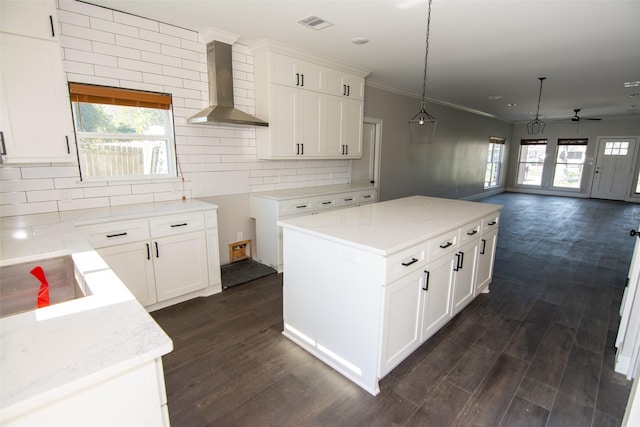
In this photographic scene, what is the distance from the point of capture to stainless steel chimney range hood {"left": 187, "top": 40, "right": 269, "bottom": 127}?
3207mm

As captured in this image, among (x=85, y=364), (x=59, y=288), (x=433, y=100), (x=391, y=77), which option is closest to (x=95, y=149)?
(x=59, y=288)

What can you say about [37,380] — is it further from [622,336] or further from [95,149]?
[622,336]

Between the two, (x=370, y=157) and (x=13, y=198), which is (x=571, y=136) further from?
(x=13, y=198)

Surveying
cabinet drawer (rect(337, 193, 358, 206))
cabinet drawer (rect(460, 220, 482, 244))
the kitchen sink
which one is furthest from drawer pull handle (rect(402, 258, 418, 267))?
cabinet drawer (rect(337, 193, 358, 206))

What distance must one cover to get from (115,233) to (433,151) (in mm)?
6724

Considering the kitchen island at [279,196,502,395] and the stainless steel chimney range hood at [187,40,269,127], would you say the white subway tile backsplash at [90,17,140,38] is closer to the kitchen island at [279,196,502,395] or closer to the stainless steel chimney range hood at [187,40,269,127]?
the stainless steel chimney range hood at [187,40,269,127]

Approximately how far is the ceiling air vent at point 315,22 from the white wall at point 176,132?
1011 millimetres

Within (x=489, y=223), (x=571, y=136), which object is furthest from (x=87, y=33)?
(x=571, y=136)

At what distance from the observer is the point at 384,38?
3328 millimetres

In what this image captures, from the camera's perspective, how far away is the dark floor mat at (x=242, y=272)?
3.46 m

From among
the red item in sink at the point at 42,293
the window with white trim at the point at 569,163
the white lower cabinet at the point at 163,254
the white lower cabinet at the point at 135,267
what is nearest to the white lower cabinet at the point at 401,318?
the red item in sink at the point at 42,293

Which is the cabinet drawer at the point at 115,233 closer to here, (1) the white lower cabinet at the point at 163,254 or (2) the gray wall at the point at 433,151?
(1) the white lower cabinet at the point at 163,254

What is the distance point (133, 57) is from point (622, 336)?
4.51 metres

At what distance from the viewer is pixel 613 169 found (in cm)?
962
